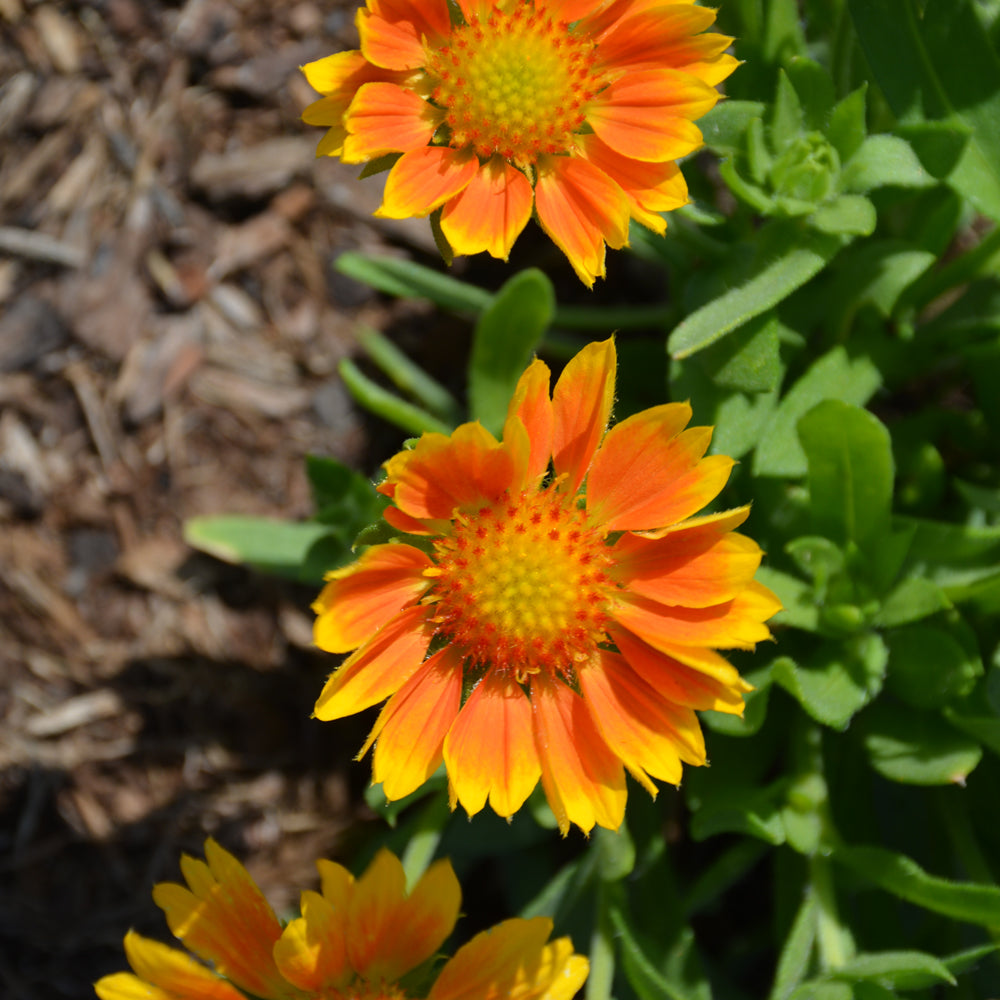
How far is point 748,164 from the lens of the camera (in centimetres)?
188

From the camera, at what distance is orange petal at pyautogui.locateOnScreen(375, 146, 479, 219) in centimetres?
158

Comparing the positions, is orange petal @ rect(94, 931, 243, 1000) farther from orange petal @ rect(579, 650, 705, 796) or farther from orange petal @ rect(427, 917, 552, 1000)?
orange petal @ rect(579, 650, 705, 796)

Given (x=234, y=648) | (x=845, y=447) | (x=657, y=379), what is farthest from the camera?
(x=234, y=648)

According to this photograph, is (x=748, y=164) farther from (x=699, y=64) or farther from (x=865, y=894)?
(x=865, y=894)

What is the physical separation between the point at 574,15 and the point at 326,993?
1689 mm

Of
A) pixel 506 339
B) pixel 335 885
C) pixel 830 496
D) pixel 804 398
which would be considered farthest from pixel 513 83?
pixel 335 885

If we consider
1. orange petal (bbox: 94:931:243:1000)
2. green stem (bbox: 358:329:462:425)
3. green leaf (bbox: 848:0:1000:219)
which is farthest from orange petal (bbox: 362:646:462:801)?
green leaf (bbox: 848:0:1000:219)

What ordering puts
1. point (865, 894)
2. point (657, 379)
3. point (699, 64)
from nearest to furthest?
Result: point (699, 64), point (865, 894), point (657, 379)

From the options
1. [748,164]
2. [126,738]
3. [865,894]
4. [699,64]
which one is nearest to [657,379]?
[748,164]

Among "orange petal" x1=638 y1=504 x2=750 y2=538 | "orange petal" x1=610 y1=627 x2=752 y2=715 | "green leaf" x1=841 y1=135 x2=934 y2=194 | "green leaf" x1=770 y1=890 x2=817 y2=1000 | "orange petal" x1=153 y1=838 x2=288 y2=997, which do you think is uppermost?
"green leaf" x1=841 y1=135 x2=934 y2=194

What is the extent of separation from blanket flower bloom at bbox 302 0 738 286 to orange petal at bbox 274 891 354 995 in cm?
106

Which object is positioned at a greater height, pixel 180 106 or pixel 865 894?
pixel 180 106

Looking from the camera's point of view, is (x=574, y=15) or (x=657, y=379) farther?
(x=657, y=379)

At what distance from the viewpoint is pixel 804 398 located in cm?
201
